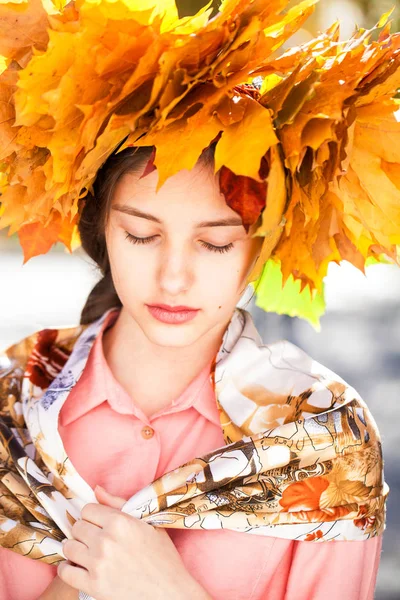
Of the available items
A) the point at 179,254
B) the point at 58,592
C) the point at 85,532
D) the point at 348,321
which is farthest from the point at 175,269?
the point at 348,321

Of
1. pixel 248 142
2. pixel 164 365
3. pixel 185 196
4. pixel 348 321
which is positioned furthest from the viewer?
pixel 348 321

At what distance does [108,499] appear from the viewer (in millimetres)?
1292

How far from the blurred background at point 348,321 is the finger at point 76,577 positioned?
60.3 inches

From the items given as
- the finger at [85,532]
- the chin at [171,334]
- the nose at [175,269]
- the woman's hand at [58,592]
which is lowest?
the woman's hand at [58,592]

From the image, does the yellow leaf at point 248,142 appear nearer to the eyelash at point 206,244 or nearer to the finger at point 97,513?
the eyelash at point 206,244

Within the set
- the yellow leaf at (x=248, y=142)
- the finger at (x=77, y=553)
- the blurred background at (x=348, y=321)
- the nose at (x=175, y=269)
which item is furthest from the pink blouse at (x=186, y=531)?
the blurred background at (x=348, y=321)

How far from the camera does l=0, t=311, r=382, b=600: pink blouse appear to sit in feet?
4.15

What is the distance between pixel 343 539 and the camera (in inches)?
49.8

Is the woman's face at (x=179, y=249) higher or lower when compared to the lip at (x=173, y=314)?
higher

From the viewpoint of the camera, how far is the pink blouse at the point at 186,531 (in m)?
1.26

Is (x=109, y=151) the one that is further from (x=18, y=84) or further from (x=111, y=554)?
(x=111, y=554)

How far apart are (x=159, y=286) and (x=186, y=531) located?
16.5 inches

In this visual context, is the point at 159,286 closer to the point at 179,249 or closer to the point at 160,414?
the point at 179,249

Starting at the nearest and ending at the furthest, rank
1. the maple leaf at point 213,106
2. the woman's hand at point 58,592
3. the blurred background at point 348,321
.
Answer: the maple leaf at point 213,106
the woman's hand at point 58,592
the blurred background at point 348,321
